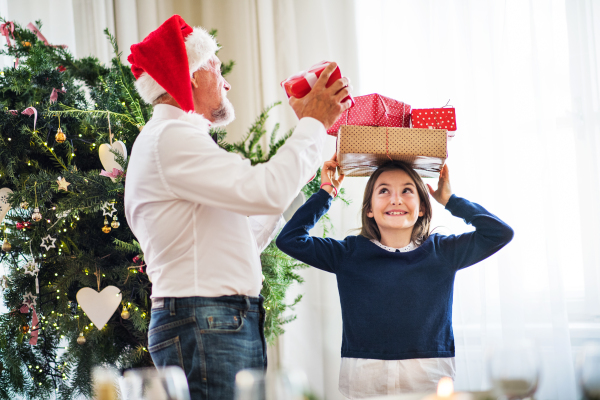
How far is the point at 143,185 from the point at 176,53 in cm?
35

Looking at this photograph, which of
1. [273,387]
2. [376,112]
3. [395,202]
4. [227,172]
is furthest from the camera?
[395,202]

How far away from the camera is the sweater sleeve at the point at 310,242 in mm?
1559

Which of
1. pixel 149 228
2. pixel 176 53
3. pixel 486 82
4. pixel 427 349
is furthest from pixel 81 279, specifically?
pixel 486 82

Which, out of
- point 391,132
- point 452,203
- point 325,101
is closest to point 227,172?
point 325,101

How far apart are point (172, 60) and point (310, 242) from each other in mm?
672

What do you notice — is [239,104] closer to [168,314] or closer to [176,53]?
[176,53]

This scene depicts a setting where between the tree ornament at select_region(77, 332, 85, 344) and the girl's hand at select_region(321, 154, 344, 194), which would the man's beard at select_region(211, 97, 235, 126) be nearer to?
the girl's hand at select_region(321, 154, 344, 194)

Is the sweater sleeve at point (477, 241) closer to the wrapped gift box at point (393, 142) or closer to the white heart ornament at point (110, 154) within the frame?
the wrapped gift box at point (393, 142)

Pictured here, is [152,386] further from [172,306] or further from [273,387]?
[172,306]

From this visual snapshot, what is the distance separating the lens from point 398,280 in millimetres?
1496

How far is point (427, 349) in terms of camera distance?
144cm

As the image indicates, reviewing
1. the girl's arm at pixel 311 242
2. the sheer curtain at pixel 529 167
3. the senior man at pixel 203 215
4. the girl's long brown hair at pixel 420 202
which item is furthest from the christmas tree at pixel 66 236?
the sheer curtain at pixel 529 167

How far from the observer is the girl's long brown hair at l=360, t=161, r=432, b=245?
1.62 meters

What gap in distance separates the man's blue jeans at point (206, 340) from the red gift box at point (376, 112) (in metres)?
0.63
